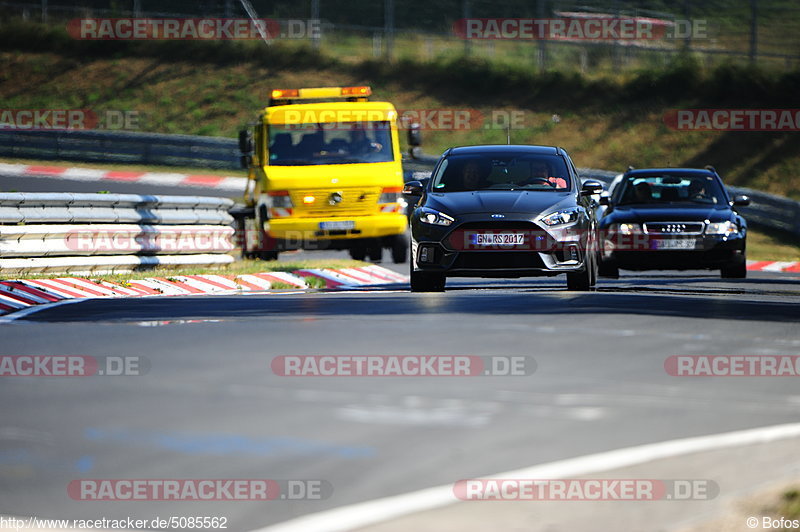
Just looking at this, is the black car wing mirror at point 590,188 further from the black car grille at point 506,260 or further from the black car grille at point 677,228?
the black car grille at point 677,228

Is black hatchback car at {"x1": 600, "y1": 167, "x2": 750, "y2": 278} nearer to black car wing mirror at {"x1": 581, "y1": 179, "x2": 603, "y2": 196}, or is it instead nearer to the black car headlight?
the black car headlight

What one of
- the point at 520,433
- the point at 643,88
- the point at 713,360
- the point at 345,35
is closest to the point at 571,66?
the point at 643,88

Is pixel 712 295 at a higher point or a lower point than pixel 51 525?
lower

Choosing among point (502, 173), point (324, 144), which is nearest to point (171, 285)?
point (502, 173)

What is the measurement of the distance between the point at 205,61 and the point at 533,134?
13.6m

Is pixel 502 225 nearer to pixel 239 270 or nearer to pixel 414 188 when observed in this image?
pixel 414 188

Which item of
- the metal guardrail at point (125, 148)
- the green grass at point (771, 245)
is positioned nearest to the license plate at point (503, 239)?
the green grass at point (771, 245)

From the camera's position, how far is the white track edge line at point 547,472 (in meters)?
4.83

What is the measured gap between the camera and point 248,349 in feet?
30.4

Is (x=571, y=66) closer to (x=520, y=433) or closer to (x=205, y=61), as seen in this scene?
(x=205, y=61)

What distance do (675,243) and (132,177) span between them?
19.2m

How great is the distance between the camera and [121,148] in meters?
37.3

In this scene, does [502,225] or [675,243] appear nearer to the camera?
[502,225]

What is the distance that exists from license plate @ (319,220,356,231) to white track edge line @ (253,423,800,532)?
14.1m
